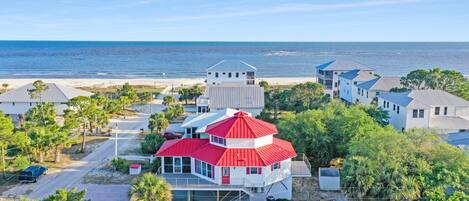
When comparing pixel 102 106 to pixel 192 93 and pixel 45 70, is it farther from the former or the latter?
pixel 45 70

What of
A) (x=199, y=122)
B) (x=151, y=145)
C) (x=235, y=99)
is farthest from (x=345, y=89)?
(x=151, y=145)

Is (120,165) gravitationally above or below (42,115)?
A: below

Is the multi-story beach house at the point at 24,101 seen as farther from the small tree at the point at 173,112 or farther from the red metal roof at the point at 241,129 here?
the red metal roof at the point at 241,129

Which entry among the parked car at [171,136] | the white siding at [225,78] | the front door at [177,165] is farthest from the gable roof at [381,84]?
the front door at [177,165]

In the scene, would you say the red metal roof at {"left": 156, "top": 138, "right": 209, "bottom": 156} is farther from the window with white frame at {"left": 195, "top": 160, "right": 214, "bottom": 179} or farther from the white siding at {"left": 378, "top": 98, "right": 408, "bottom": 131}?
the white siding at {"left": 378, "top": 98, "right": 408, "bottom": 131}

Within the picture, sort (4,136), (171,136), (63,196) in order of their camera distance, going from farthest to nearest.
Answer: (171,136) → (4,136) → (63,196)

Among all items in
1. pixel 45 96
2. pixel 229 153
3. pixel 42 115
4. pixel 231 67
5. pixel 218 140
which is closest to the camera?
pixel 229 153

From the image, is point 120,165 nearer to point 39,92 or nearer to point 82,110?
point 82,110
